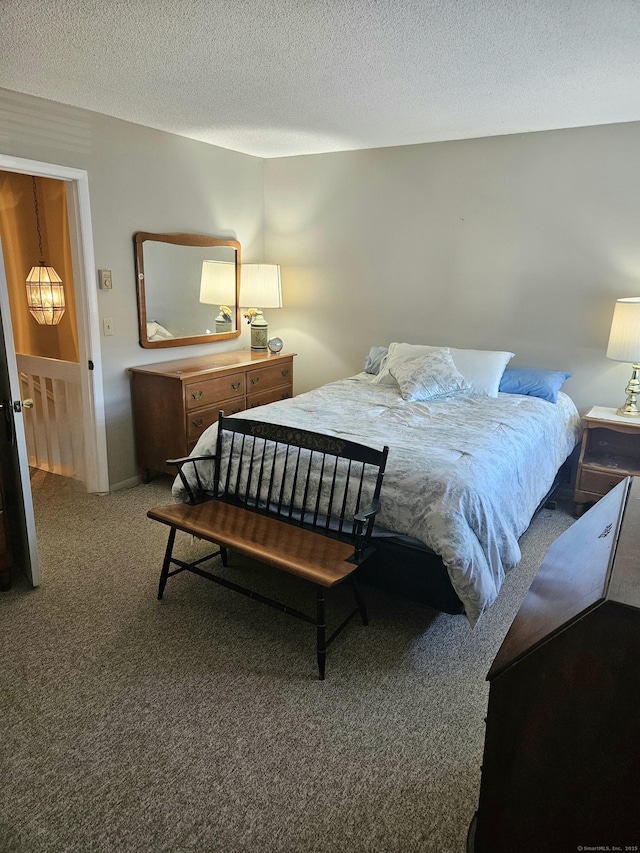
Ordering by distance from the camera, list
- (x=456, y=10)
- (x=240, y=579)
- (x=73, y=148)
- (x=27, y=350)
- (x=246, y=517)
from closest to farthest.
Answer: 1. (x=456, y=10)
2. (x=246, y=517)
3. (x=240, y=579)
4. (x=73, y=148)
5. (x=27, y=350)

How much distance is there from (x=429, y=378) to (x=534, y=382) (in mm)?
720

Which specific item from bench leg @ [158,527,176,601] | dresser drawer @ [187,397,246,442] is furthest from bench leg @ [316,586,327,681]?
dresser drawer @ [187,397,246,442]

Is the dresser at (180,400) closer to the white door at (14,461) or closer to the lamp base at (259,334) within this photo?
the lamp base at (259,334)

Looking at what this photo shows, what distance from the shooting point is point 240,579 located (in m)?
2.82

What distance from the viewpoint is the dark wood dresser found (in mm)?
1030

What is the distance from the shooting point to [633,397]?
3.54 metres

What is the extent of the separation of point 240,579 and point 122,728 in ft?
3.24

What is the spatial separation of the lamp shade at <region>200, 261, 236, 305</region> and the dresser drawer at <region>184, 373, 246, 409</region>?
0.78m

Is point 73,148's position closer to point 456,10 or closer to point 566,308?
point 456,10

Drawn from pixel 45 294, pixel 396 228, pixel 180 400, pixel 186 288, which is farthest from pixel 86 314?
pixel 396 228

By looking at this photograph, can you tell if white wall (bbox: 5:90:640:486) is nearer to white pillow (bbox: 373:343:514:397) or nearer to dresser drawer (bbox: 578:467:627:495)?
white pillow (bbox: 373:343:514:397)

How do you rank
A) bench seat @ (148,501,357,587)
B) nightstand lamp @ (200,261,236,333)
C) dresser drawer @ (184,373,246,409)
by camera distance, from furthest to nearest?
nightstand lamp @ (200,261,236,333) < dresser drawer @ (184,373,246,409) < bench seat @ (148,501,357,587)

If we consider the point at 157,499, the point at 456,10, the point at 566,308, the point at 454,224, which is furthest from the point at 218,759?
the point at 454,224

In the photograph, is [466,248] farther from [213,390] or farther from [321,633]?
[321,633]
